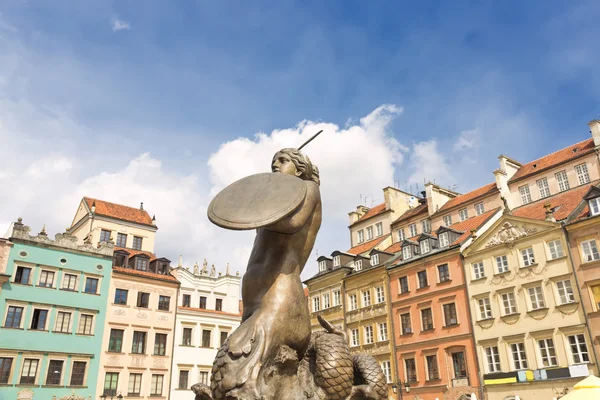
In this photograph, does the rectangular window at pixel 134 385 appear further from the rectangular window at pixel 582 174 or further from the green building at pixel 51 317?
the rectangular window at pixel 582 174

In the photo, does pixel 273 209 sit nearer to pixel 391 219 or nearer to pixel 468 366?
pixel 468 366

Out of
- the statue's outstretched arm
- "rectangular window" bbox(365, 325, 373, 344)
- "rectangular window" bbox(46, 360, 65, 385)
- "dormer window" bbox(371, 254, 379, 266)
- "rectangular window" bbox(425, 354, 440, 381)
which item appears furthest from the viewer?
"dormer window" bbox(371, 254, 379, 266)

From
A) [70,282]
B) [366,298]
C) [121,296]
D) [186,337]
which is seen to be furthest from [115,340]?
[366,298]

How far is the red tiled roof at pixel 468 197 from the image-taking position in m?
39.8

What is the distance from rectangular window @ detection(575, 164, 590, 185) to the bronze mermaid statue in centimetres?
3423

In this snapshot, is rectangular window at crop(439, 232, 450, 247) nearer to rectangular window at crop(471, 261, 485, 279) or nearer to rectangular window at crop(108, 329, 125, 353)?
rectangular window at crop(471, 261, 485, 279)

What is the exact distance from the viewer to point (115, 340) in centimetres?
3553

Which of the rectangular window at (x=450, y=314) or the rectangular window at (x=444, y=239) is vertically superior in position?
the rectangular window at (x=444, y=239)

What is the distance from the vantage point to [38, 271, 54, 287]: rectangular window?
33.9 m

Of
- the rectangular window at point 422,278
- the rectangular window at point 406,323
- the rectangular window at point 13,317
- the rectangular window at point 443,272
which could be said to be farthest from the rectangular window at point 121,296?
the rectangular window at point 443,272

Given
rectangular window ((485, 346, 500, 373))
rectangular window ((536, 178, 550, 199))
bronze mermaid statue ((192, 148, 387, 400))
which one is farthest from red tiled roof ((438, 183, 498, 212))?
bronze mermaid statue ((192, 148, 387, 400))

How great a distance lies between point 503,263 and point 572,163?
32.1ft

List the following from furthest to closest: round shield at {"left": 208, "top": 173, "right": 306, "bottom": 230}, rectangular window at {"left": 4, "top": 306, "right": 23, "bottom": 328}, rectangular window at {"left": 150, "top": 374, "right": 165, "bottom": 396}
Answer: rectangular window at {"left": 150, "top": 374, "right": 165, "bottom": 396} → rectangular window at {"left": 4, "top": 306, "right": 23, "bottom": 328} → round shield at {"left": 208, "top": 173, "right": 306, "bottom": 230}

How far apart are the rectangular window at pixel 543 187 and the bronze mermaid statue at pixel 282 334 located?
116 feet
